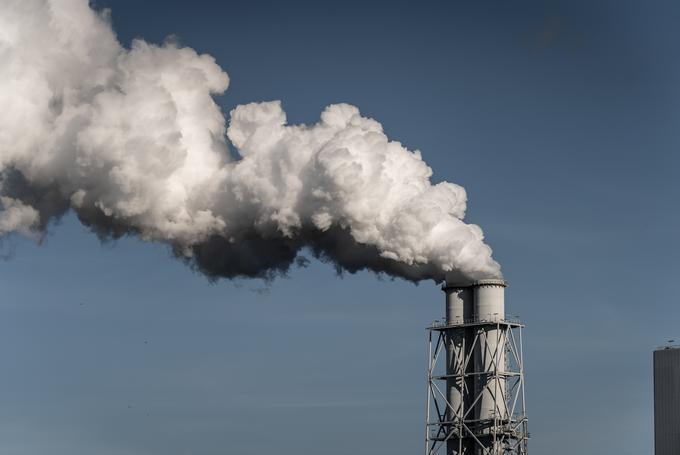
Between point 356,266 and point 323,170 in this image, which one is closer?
point 323,170

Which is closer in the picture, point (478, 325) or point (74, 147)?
point (74, 147)

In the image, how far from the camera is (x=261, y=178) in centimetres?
10900

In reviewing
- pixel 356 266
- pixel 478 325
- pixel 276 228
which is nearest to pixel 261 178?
pixel 276 228

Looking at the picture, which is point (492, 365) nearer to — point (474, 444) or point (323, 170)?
point (474, 444)

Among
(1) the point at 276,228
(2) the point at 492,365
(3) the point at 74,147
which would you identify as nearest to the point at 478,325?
(2) the point at 492,365

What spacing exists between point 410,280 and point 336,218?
9785 millimetres

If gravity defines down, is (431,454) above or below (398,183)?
below

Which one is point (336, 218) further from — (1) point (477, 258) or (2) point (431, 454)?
(2) point (431, 454)

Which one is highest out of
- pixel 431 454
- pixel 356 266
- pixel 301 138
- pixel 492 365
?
pixel 301 138

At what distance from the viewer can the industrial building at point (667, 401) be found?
118 m

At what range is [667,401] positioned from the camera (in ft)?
392

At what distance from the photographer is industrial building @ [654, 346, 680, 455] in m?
118

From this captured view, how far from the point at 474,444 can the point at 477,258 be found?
598 inches

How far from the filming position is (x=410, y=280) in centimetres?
11594
